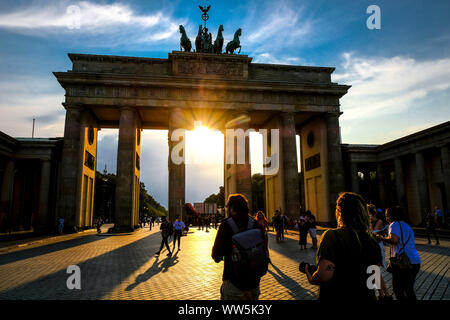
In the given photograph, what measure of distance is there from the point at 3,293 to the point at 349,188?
39832mm

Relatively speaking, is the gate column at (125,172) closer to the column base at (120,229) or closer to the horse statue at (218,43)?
the column base at (120,229)

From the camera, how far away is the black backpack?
3.40 m

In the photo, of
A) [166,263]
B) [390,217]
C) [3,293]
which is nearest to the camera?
[390,217]

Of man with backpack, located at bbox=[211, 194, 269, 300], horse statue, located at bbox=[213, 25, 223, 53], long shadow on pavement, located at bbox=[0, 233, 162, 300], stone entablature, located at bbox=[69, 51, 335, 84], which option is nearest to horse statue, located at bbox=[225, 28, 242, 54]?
horse statue, located at bbox=[213, 25, 223, 53]

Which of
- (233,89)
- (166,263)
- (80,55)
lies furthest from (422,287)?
(80,55)

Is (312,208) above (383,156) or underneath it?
underneath

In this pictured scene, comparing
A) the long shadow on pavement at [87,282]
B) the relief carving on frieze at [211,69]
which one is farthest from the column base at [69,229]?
the relief carving on frieze at [211,69]

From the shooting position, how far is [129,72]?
33.3 meters

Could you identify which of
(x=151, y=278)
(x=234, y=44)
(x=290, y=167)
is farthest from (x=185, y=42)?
(x=151, y=278)

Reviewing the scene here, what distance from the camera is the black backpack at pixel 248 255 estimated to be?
11.2ft
